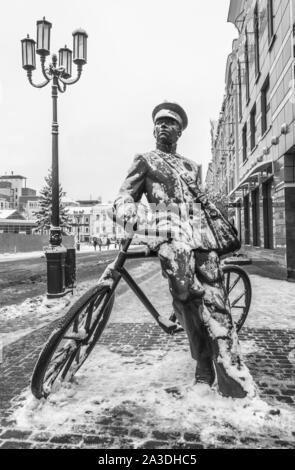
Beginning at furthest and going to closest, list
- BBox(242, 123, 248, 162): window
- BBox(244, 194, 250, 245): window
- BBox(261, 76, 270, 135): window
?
BBox(242, 123, 248, 162): window < BBox(244, 194, 250, 245): window < BBox(261, 76, 270, 135): window

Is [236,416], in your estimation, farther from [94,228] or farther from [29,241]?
[94,228]

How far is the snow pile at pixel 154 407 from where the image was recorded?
2150mm

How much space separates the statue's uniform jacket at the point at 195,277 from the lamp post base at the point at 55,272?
4843mm

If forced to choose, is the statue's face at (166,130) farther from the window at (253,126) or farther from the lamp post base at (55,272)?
the window at (253,126)

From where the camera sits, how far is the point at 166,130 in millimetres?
2838

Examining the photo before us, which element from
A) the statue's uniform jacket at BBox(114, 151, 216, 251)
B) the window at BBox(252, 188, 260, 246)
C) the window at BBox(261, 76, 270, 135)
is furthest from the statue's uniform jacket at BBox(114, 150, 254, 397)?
the window at BBox(252, 188, 260, 246)

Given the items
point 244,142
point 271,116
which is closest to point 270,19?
point 271,116

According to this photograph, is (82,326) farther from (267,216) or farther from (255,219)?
(255,219)

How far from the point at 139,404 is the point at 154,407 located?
0.12 m

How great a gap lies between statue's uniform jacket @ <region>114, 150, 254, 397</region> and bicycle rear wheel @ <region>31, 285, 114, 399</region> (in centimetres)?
60

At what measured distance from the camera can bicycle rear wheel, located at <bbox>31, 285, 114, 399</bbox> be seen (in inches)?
89.5

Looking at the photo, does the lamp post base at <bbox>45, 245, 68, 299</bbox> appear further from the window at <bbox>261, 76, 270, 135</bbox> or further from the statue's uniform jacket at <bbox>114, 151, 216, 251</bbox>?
the window at <bbox>261, 76, 270, 135</bbox>

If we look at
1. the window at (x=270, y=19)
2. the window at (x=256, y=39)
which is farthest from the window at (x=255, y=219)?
the window at (x=270, y=19)
